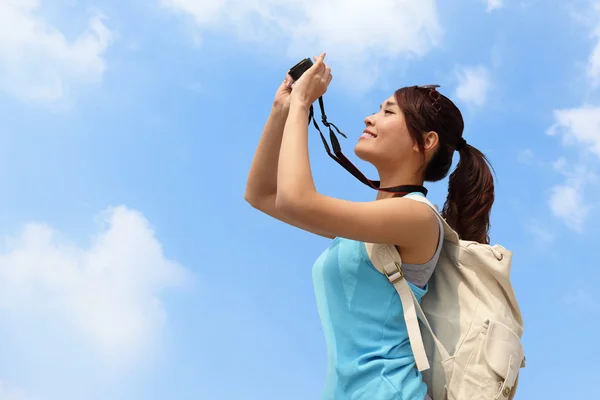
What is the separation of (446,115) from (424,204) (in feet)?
1.69

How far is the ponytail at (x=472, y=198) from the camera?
10.8ft

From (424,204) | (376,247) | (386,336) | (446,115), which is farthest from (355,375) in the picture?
(446,115)

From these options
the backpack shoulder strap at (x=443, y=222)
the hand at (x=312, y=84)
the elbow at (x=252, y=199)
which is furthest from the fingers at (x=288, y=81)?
the backpack shoulder strap at (x=443, y=222)

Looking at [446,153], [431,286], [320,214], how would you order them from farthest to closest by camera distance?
[446,153], [431,286], [320,214]

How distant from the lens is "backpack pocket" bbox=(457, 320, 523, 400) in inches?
112

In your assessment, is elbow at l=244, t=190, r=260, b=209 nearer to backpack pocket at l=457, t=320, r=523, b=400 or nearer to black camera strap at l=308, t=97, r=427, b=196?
black camera strap at l=308, t=97, r=427, b=196

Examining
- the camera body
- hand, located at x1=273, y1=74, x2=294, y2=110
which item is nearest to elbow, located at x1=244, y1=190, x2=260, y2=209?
hand, located at x1=273, y1=74, x2=294, y2=110

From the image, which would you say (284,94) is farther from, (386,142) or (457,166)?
(457,166)

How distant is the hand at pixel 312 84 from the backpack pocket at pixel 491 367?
115cm

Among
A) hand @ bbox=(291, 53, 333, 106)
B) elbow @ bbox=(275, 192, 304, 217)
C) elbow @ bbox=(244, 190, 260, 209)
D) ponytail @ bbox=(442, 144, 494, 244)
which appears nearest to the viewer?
elbow @ bbox=(275, 192, 304, 217)

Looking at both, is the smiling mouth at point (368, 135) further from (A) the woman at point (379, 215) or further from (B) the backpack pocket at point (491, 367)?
(B) the backpack pocket at point (491, 367)

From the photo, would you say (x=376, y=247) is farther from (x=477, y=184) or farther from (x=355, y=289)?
(x=477, y=184)

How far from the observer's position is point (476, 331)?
9.56ft

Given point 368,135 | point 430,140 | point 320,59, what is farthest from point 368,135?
point 320,59
